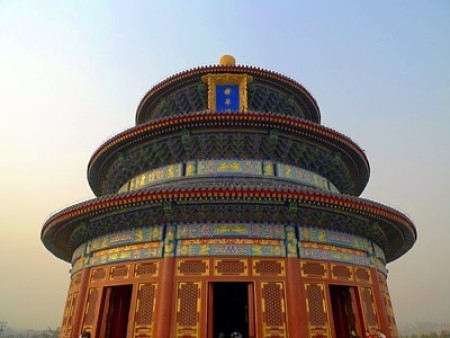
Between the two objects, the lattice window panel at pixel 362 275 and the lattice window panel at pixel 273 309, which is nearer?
the lattice window panel at pixel 273 309

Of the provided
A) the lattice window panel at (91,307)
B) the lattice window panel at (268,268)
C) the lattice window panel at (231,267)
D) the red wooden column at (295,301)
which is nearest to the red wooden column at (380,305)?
the red wooden column at (295,301)

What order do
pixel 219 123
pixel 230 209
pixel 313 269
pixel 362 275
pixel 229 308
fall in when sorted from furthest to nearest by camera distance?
pixel 229 308 → pixel 219 123 → pixel 362 275 → pixel 230 209 → pixel 313 269

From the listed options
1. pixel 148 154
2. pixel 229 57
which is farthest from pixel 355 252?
pixel 229 57

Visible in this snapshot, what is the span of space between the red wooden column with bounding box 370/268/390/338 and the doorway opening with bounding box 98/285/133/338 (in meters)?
9.68

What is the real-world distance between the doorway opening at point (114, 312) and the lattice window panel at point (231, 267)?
410cm

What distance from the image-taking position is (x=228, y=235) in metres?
12.5

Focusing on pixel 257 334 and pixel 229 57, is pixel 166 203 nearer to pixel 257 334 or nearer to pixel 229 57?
pixel 257 334

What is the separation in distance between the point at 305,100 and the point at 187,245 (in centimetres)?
1227

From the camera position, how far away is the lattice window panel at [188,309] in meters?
11.3

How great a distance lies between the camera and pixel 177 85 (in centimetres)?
1942

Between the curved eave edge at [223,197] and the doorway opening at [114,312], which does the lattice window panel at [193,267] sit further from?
the doorway opening at [114,312]

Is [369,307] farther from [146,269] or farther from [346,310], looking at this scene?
[146,269]

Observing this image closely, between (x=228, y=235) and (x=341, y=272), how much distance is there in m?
4.45

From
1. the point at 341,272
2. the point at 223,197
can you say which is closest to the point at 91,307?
the point at 223,197
